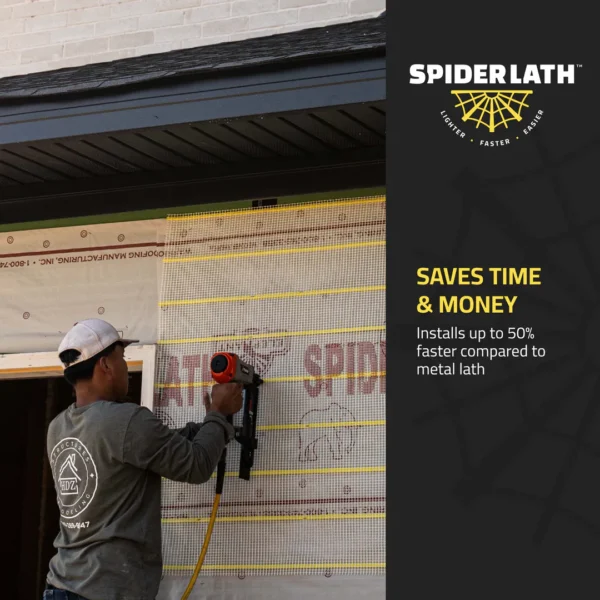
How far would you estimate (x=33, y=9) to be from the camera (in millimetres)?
6715

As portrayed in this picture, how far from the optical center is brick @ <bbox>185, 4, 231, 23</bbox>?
619cm

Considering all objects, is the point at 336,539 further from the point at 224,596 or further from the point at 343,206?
the point at 343,206

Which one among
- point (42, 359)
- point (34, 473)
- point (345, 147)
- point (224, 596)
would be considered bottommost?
point (224, 596)

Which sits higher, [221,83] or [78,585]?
[221,83]

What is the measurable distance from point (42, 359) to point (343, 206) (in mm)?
1808

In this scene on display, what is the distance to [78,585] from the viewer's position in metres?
4.84

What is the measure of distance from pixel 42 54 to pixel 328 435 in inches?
113

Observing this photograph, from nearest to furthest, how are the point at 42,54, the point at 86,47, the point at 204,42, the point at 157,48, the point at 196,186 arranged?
the point at 196,186 < the point at 204,42 < the point at 157,48 < the point at 86,47 < the point at 42,54

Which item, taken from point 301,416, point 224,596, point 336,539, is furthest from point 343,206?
point 224,596

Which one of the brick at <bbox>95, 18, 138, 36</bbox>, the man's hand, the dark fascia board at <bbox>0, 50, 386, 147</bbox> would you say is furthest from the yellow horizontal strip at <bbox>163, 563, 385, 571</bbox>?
the brick at <bbox>95, 18, 138, 36</bbox>

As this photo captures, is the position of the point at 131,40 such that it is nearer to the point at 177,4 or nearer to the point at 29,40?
the point at 177,4
